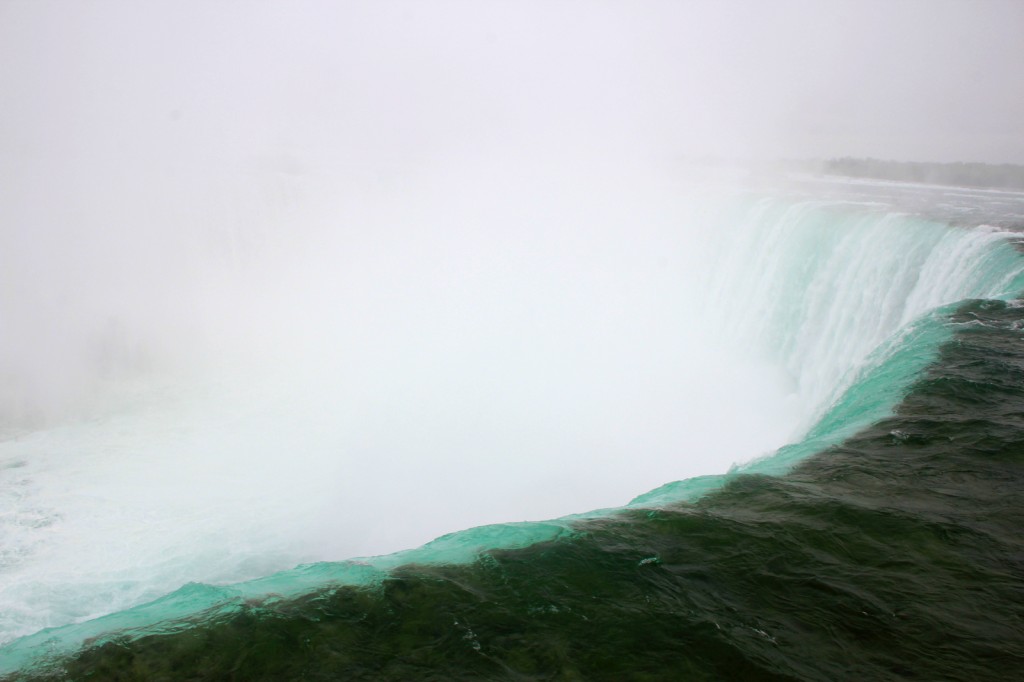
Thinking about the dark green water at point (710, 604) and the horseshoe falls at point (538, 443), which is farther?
the horseshoe falls at point (538, 443)

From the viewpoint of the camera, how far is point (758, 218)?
56.2 feet

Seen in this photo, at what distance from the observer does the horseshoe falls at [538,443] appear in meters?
3.35

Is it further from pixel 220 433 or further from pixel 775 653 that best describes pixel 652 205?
pixel 775 653

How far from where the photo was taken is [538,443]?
43.4ft

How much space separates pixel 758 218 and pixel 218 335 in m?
17.1

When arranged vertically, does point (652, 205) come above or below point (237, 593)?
above

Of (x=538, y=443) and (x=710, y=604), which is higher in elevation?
(x=710, y=604)

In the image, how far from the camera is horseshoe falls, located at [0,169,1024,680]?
11.0 ft

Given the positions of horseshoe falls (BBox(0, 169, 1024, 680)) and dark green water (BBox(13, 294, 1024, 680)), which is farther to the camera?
horseshoe falls (BBox(0, 169, 1024, 680))

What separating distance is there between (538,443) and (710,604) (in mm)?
9713

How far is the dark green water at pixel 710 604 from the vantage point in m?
3.10

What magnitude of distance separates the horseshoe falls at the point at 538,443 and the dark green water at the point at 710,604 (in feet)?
0.06

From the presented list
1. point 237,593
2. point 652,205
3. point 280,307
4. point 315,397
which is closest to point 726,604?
point 237,593

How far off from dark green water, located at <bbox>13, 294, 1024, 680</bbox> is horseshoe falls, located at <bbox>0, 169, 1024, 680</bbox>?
19mm
